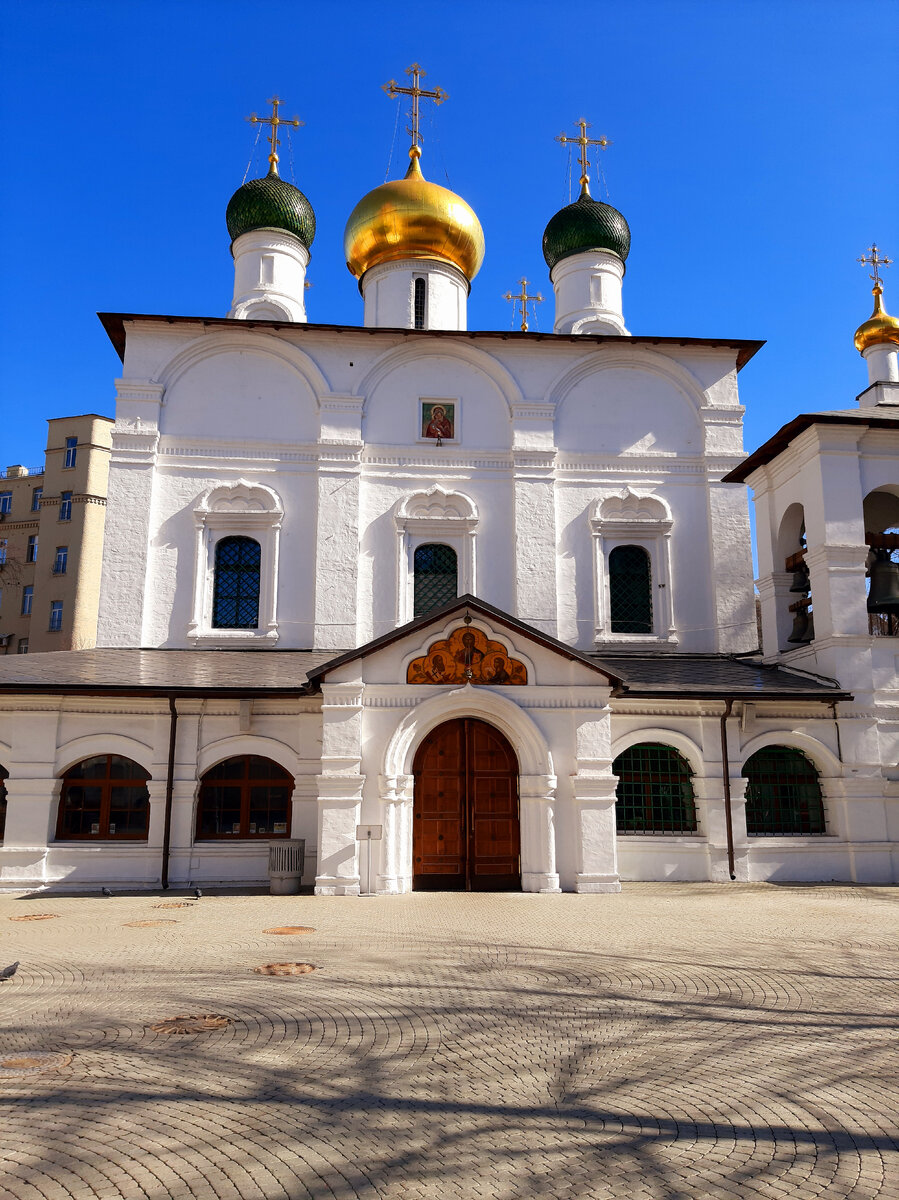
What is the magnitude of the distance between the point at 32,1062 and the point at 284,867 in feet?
27.5

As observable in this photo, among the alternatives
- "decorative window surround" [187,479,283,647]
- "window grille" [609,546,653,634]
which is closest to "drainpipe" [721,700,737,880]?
"window grille" [609,546,653,634]

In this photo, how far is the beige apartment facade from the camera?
4297 cm

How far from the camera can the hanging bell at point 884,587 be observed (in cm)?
1567

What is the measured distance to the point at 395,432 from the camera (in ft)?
60.2

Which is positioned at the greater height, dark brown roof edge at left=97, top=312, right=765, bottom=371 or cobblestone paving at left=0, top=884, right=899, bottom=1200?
dark brown roof edge at left=97, top=312, right=765, bottom=371

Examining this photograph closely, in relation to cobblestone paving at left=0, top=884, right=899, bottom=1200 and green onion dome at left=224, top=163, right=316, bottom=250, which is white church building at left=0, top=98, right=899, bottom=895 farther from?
cobblestone paving at left=0, top=884, right=899, bottom=1200

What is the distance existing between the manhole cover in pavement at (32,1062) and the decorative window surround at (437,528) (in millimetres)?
12900

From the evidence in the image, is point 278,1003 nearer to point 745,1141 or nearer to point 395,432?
point 745,1141

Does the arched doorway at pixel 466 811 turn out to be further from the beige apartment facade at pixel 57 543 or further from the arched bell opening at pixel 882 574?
the beige apartment facade at pixel 57 543

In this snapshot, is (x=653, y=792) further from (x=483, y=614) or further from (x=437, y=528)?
(x=437, y=528)

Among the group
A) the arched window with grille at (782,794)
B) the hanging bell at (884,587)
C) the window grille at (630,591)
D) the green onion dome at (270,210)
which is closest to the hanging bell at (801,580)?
the hanging bell at (884,587)

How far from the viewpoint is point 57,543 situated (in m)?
44.5

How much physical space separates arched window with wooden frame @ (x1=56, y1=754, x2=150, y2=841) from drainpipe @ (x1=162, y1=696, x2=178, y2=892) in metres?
0.42

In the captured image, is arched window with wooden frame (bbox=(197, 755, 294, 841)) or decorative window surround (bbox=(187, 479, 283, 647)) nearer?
arched window with wooden frame (bbox=(197, 755, 294, 841))
